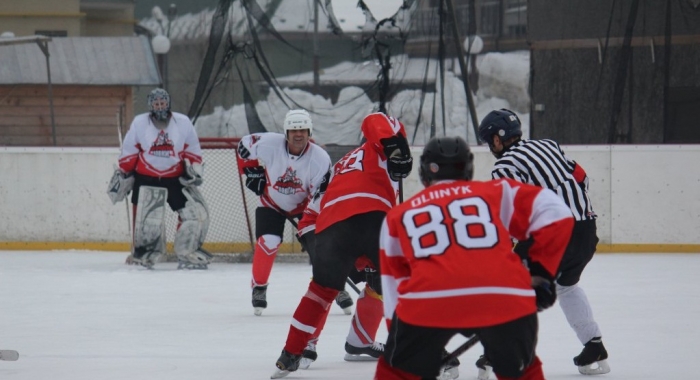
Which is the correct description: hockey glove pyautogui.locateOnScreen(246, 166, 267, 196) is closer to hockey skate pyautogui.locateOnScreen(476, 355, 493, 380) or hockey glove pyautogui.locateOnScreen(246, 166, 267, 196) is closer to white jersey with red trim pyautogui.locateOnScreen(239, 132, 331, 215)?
white jersey with red trim pyautogui.locateOnScreen(239, 132, 331, 215)

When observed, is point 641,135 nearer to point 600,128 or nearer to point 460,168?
point 600,128

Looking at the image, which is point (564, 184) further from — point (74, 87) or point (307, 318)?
point (74, 87)

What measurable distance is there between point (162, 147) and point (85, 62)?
5447mm

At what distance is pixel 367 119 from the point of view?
4469 millimetres

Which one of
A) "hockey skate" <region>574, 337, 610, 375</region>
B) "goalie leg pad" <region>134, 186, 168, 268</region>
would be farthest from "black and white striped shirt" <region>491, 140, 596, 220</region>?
"goalie leg pad" <region>134, 186, 168, 268</region>

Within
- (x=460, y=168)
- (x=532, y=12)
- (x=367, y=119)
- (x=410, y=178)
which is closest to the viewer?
(x=460, y=168)

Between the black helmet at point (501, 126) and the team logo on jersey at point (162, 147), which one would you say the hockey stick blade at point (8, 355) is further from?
the team logo on jersey at point (162, 147)

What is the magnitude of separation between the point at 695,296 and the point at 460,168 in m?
4.10

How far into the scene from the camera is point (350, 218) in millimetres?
4355

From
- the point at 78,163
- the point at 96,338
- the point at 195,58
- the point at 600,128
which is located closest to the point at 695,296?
the point at 96,338

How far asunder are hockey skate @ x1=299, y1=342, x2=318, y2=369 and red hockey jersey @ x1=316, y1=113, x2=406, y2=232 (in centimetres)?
48

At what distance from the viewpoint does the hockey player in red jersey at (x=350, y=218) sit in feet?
14.1

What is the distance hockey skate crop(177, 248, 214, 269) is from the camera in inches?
339

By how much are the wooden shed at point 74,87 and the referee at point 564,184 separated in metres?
8.54
